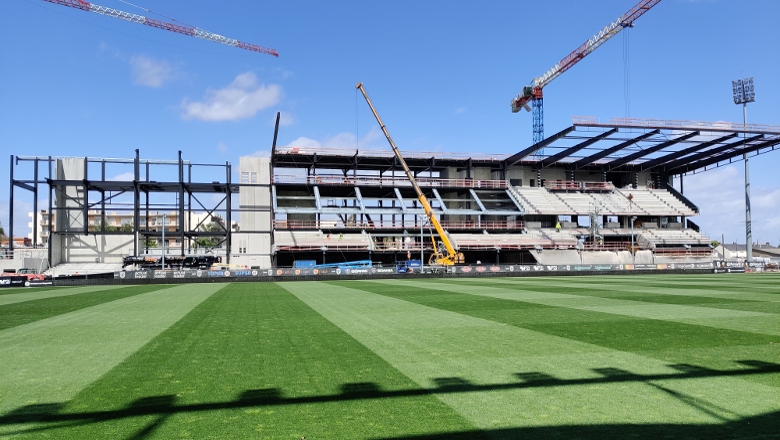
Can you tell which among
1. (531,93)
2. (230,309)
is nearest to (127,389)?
(230,309)

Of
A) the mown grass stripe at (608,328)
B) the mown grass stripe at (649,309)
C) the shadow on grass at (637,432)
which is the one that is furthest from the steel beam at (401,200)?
the shadow on grass at (637,432)

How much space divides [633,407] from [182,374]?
6.14 meters

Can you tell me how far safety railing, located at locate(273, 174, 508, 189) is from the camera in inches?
2584

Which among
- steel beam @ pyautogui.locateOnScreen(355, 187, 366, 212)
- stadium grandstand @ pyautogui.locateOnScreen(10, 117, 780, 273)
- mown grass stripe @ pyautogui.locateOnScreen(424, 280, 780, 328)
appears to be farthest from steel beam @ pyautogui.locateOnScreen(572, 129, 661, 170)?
mown grass stripe @ pyautogui.locateOnScreen(424, 280, 780, 328)

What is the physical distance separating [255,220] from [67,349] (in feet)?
182

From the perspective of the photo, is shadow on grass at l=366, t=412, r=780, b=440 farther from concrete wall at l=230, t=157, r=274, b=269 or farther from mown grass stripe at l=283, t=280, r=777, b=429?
concrete wall at l=230, t=157, r=274, b=269

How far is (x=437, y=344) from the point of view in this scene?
9664 mm

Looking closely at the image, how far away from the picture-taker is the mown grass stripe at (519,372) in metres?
5.55

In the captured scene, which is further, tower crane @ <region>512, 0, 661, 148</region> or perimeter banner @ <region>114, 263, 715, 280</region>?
tower crane @ <region>512, 0, 661, 148</region>

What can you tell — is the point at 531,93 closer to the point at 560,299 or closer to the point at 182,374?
the point at 560,299

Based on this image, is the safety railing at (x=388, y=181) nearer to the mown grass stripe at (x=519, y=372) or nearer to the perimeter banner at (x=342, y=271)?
the perimeter banner at (x=342, y=271)

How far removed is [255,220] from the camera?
63.6 metres

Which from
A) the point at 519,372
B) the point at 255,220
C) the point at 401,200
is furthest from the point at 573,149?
the point at 519,372

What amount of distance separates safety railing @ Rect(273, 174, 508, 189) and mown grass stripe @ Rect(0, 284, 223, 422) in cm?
5022
